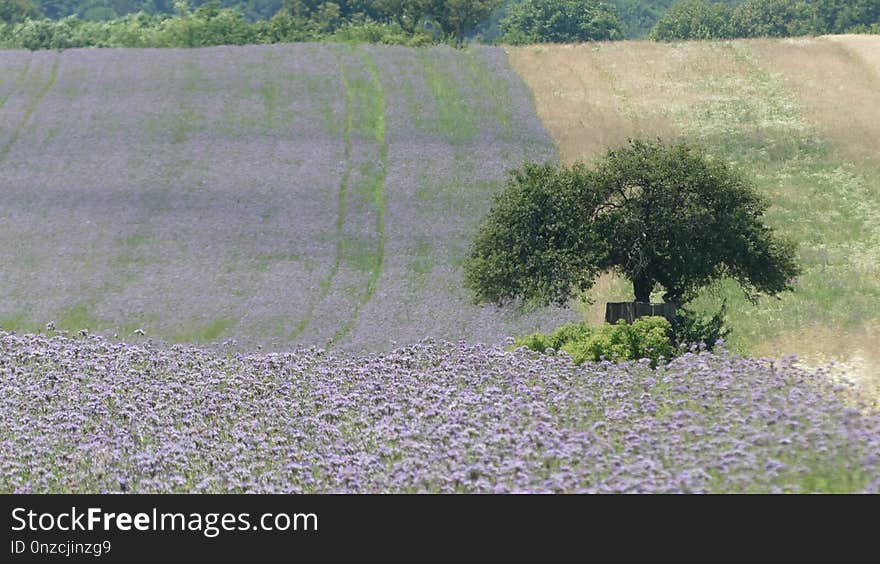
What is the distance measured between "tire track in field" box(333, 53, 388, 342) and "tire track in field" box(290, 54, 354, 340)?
3.61 ft

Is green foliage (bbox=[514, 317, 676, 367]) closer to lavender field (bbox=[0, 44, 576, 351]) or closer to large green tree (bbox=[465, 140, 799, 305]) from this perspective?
large green tree (bbox=[465, 140, 799, 305])

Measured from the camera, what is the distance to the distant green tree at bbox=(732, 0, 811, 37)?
129000mm

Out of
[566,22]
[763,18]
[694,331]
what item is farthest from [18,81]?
[763,18]

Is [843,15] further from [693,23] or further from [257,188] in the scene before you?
[257,188]

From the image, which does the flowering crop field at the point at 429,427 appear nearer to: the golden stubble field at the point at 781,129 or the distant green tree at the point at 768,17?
the golden stubble field at the point at 781,129

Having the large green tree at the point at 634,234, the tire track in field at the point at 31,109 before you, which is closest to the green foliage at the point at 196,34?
the tire track in field at the point at 31,109

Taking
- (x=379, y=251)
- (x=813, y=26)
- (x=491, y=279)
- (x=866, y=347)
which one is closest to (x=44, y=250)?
(x=379, y=251)

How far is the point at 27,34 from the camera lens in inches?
3194

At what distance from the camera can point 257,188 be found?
50719mm

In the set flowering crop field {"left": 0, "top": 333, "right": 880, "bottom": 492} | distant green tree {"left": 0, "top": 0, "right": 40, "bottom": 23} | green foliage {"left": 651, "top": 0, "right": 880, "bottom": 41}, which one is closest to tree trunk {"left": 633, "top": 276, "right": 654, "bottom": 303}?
flowering crop field {"left": 0, "top": 333, "right": 880, "bottom": 492}

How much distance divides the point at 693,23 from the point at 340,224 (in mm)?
91874

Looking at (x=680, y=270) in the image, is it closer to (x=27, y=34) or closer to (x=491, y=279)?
(x=491, y=279)

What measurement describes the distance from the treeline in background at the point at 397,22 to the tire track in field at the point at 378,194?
13705mm

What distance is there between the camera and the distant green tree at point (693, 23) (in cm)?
13100
